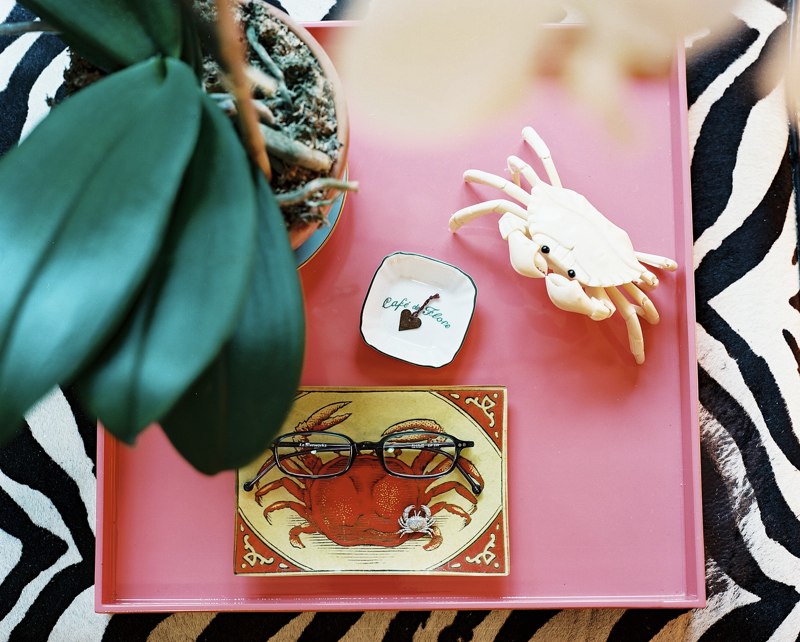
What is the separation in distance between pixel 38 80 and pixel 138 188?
0.79m

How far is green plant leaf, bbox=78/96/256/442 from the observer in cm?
45

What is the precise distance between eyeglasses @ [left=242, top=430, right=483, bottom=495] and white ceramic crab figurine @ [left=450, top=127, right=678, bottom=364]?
0.22 metres

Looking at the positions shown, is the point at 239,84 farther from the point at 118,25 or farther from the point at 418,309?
the point at 418,309

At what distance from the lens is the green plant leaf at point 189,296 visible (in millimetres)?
447

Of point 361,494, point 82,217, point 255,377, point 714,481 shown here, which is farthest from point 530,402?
point 82,217

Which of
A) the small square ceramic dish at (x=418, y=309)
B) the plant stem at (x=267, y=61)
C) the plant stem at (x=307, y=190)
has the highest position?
the plant stem at (x=267, y=61)

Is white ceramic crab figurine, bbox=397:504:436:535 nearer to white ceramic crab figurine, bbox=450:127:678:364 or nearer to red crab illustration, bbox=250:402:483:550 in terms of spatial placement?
red crab illustration, bbox=250:402:483:550

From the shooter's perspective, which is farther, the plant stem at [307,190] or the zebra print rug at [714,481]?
the zebra print rug at [714,481]

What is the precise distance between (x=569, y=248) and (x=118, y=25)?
0.52m

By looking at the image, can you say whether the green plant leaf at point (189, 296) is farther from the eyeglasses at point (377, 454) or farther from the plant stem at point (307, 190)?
the eyeglasses at point (377, 454)

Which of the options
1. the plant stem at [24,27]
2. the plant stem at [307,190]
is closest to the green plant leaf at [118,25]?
the plant stem at [24,27]

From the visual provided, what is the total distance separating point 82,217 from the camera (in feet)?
1.58

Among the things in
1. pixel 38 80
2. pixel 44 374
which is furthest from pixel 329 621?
pixel 38 80

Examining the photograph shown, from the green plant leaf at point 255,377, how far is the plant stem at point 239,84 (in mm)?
67
